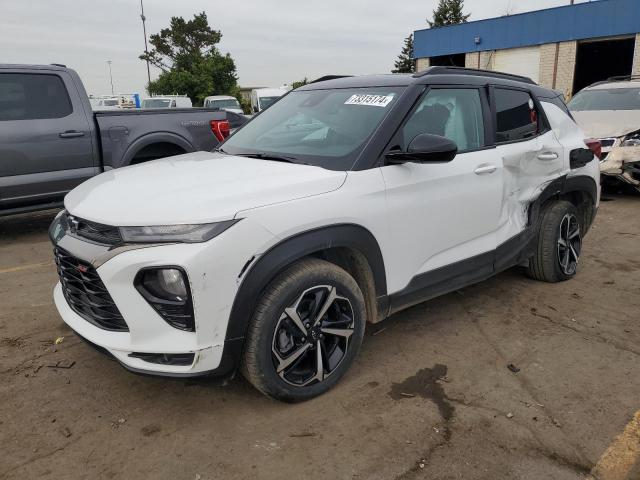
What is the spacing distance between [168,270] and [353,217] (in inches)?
39.0

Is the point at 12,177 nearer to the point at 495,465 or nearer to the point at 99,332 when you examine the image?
the point at 99,332

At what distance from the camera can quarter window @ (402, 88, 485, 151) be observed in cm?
332

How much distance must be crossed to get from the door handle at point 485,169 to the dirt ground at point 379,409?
3.63 ft

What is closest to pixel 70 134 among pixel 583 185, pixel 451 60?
pixel 583 185

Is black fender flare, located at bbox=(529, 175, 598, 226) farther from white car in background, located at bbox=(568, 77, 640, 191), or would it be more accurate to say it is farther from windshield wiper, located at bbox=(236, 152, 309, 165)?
white car in background, located at bbox=(568, 77, 640, 191)

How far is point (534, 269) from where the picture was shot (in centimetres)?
455

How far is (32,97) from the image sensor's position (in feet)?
19.9

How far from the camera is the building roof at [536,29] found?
21.1 meters

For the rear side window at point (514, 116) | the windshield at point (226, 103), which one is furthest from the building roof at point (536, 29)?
the rear side window at point (514, 116)

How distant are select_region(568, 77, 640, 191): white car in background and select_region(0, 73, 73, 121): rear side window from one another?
24.5 feet

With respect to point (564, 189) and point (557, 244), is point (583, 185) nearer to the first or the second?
point (564, 189)

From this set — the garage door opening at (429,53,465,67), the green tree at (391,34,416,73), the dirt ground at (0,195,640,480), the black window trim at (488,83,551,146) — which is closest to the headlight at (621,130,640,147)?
the black window trim at (488,83,551,146)

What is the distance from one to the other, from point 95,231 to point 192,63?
45527 mm

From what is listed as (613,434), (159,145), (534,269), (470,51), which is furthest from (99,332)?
(470,51)
